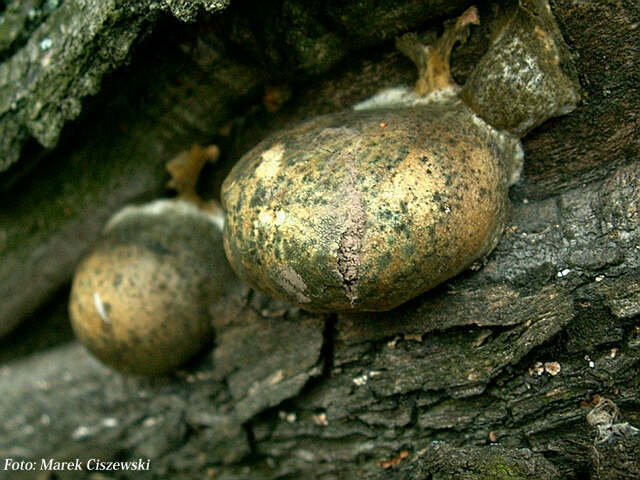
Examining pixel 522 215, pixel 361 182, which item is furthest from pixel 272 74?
pixel 522 215

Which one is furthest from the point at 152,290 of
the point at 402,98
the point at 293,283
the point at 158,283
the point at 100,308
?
the point at 402,98

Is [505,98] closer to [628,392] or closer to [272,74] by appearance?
[272,74]

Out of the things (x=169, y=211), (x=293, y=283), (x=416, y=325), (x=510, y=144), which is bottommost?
(x=416, y=325)

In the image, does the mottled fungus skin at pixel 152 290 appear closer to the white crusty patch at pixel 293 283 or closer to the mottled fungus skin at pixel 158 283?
the mottled fungus skin at pixel 158 283

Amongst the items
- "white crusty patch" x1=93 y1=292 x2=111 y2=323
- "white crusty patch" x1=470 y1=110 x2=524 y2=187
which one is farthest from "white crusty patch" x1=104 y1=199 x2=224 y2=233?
"white crusty patch" x1=470 y1=110 x2=524 y2=187

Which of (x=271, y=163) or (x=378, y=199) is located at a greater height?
(x=271, y=163)

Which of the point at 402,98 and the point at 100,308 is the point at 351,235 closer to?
the point at 402,98

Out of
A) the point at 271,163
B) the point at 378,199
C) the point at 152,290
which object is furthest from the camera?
the point at 152,290

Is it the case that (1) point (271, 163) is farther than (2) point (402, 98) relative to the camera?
No
